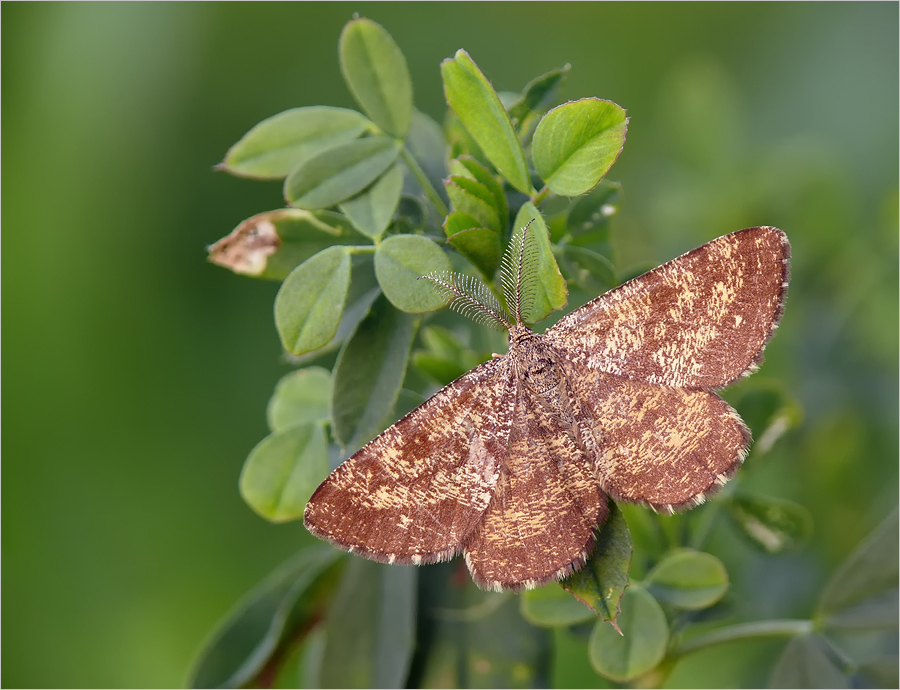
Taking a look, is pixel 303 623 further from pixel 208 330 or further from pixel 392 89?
pixel 208 330

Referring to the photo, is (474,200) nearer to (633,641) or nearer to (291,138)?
(291,138)

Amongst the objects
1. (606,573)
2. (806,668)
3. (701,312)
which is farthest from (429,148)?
(806,668)

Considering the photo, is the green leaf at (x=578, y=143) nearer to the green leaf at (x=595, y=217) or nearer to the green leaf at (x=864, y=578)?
the green leaf at (x=595, y=217)

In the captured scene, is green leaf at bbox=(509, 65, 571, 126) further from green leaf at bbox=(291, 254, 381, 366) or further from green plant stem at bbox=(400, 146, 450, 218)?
green leaf at bbox=(291, 254, 381, 366)

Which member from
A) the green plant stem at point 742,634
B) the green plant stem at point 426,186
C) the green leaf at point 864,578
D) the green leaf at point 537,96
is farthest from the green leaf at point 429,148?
the green leaf at point 864,578

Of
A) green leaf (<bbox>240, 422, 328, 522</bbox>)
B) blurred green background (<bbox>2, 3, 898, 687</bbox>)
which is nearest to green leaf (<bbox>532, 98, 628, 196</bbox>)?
green leaf (<bbox>240, 422, 328, 522</bbox>)

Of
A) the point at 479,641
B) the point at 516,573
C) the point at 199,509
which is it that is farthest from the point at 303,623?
the point at 199,509
